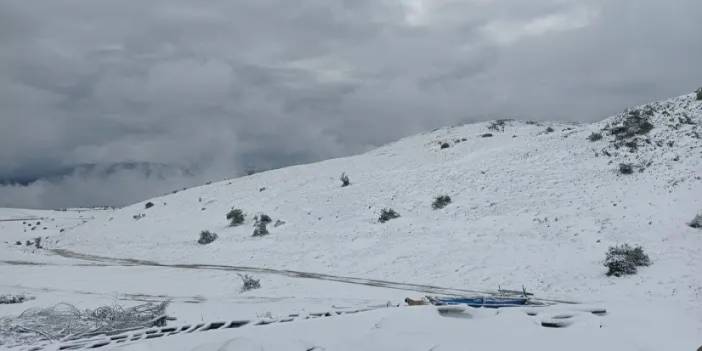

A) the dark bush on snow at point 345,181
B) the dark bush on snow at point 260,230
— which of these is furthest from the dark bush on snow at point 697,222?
the dark bush on snow at point 345,181

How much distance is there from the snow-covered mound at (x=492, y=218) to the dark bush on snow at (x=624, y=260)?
36 cm

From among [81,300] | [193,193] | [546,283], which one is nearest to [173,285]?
[81,300]

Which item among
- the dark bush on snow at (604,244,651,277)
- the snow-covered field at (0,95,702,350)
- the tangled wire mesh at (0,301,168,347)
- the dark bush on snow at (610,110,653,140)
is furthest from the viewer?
the dark bush on snow at (610,110,653,140)

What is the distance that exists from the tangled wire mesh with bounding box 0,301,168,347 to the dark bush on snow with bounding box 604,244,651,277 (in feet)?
44.2

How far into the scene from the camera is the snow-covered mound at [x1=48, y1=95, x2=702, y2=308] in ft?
62.5

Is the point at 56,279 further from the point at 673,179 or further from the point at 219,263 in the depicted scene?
the point at 673,179

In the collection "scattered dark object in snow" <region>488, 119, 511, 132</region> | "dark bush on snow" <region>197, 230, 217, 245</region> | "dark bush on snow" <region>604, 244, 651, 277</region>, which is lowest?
"dark bush on snow" <region>604, 244, 651, 277</region>

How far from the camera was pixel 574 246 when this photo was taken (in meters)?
20.6

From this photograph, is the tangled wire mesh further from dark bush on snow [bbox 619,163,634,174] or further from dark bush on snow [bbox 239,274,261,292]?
dark bush on snow [bbox 619,163,634,174]

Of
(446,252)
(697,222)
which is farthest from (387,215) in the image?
(697,222)

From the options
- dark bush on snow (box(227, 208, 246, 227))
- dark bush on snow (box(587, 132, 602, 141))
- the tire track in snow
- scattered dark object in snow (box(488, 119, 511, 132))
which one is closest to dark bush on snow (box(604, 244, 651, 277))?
the tire track in snow

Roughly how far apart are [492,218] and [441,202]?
15.1 ft

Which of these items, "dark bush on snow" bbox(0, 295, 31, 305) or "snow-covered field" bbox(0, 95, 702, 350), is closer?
"snow-covered field" bbox(0, 95, 702, 350)

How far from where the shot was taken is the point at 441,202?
30.6m
